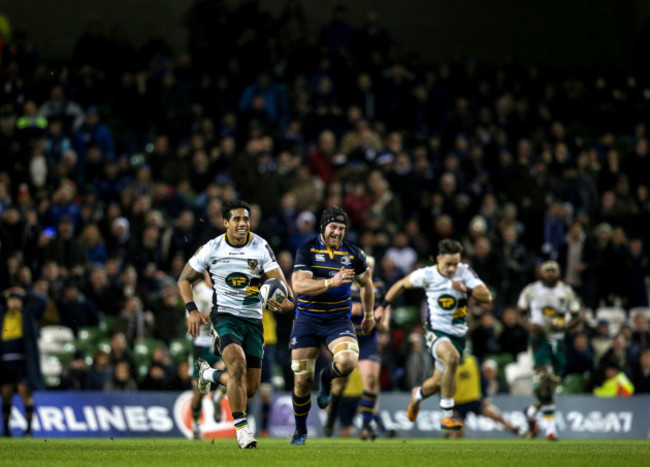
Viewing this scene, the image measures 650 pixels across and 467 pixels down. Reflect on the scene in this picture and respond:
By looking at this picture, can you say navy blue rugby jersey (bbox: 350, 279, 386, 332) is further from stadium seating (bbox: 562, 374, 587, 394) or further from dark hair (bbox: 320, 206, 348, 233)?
stadium seating (bbox: 562, 374, 587, 394)

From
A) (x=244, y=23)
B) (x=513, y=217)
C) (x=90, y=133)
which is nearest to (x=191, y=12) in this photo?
(x=244, y=23)

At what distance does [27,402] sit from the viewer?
64.0 feet

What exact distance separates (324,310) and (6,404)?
27.2 feet

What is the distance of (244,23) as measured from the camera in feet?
89.9

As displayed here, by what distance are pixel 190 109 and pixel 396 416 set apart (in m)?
8.52

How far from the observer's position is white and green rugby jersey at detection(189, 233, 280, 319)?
42.4ft

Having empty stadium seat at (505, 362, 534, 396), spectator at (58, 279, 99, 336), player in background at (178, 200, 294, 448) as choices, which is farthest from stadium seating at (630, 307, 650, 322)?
player in background at (178, 200, 294, 448)

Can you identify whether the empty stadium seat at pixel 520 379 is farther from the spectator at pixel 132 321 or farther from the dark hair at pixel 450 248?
the dark hair at pixel 450 248

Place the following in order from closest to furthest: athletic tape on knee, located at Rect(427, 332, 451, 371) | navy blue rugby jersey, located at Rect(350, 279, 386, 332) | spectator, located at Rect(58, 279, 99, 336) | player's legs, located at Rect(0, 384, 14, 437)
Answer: athletic tape on knee, located at Rect(427, 332, 451, 371) < navy blue rugby jersey, located at Rect(350, 279, 386, 332) < player's legs, located at Rect(0, 384, 14, 437) < spectator, located at Rect(58, 279, 99, 336)

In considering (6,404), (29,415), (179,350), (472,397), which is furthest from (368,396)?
(6,404)

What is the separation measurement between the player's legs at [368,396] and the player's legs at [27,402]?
19.4 ft

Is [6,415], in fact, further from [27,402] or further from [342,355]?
[342,355]

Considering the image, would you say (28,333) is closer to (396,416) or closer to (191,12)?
(396,416)

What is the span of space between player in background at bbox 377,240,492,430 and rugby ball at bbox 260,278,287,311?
11.6 ft
